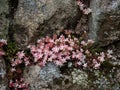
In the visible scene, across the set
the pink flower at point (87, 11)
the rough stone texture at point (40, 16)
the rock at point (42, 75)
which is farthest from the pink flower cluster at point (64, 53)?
the pink flower at point (87, 11)

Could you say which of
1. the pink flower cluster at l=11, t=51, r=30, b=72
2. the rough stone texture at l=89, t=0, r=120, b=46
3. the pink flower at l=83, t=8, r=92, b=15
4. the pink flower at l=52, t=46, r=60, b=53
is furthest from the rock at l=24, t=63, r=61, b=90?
the pink flower at l=83, t=8, r=92, b=15

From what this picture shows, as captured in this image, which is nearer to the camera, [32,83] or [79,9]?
[32,83]

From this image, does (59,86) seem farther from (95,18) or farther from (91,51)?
(95,18)

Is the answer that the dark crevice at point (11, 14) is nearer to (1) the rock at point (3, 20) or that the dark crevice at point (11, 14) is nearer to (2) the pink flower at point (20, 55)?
(1) the rock at point (3, 20)

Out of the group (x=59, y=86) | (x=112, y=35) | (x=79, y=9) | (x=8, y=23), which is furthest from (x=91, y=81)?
(x=8, y=23)

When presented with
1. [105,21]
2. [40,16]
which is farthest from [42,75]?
[105,21]

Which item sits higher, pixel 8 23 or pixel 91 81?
pixel 8 23

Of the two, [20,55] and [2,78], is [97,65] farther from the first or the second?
[2,78]
